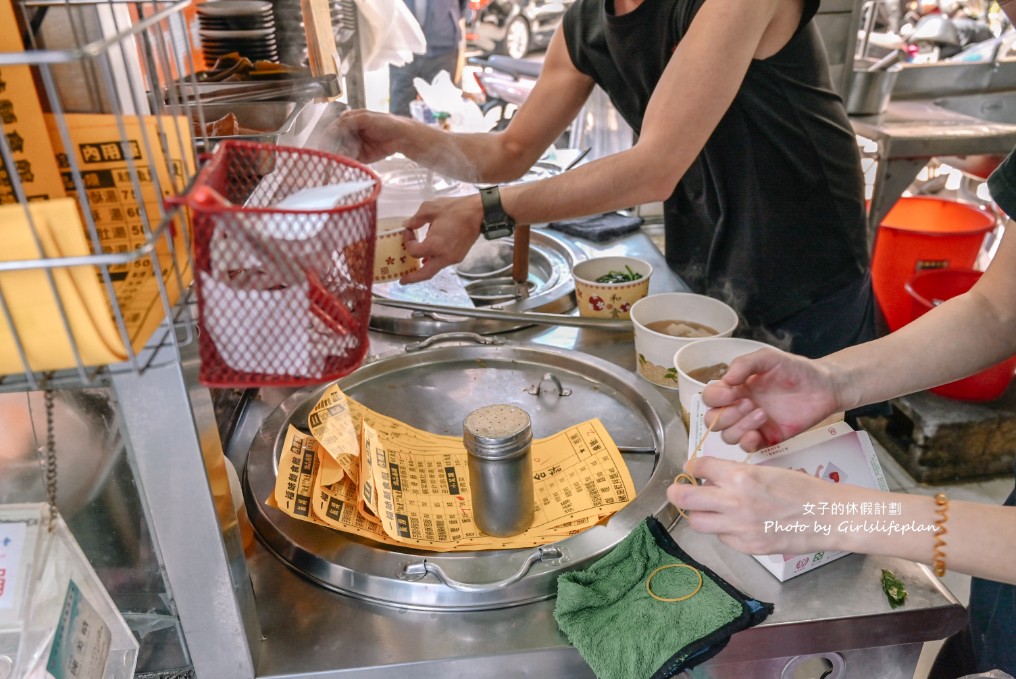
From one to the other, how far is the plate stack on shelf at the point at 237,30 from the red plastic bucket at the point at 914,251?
9.06 feet

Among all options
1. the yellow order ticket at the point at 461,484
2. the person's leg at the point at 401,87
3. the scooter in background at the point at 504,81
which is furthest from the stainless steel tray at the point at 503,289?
the scooter in background at the point at 504,81

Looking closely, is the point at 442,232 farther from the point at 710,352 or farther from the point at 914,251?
the point at 914,251

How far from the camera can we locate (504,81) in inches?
252

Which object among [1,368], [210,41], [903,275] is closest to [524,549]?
[1,368]

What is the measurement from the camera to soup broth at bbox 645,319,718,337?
154cm

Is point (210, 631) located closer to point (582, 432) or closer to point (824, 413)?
point (582, 432)

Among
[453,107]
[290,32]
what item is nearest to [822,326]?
[290,32]

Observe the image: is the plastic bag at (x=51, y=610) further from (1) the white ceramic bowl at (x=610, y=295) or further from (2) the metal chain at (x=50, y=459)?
(1) the white ceramic bowl at (x=610, y=295)

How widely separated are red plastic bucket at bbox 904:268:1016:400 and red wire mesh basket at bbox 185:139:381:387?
9.12 feet

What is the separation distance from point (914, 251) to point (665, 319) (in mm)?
2328

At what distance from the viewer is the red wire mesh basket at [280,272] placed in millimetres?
551

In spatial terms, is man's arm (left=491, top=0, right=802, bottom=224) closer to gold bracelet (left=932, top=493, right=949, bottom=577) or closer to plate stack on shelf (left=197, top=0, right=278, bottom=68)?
plate stack on shelf (left=197, top=0, right=278, bottom=68)

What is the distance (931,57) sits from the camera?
25.0 ft

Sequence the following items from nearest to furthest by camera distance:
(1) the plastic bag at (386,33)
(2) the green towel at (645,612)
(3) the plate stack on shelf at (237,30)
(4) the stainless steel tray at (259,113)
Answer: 1. (2) the green towel at (645,612)
2. (4) the stainless steel tray at (259,113)
3. (3) the plate stack on shelf at (237,30)
4. (1) the plastic bag at (386,33)
